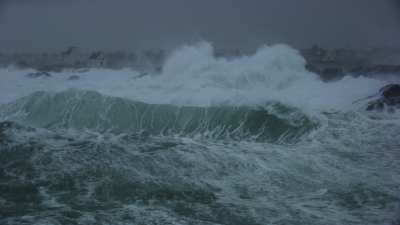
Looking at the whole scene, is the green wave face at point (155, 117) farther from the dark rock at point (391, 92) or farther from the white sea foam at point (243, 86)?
the dark rock at point (391, 92)

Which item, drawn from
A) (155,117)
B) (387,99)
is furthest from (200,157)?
(387,99)

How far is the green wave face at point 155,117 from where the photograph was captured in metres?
10.2

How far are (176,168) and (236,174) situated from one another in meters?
1.06

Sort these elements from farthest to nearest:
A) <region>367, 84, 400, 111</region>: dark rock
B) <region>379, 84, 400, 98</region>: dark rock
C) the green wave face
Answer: <region>379, 84, 400, 98</region>: dark rock, <region>367, 84, 400, 111</region>: dark rock, the green wave face

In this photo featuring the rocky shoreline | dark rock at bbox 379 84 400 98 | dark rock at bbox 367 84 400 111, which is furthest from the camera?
the rocky shoreline

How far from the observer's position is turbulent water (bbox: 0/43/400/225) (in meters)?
5.60

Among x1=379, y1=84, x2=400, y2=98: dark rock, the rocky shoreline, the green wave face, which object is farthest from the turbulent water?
the rocky shoreline

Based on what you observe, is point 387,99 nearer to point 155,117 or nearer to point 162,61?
point 155,117

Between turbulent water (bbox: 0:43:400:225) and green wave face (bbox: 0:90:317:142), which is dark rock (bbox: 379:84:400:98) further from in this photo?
green wave face (bbox: 0:90:317:142)

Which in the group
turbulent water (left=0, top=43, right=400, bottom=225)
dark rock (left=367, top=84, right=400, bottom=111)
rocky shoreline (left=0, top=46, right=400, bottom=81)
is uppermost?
rocky shoreline (left=0, top=46, right=400, bottom=81)

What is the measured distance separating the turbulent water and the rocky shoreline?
15.1 ft

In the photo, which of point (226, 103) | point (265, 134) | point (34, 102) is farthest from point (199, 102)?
point (34, 102)

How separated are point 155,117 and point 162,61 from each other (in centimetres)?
1635

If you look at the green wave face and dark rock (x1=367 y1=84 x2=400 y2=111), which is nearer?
the green wave face
